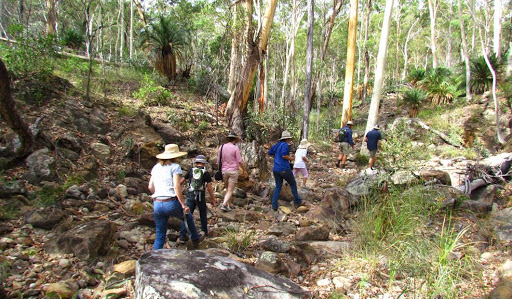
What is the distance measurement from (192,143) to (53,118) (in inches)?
127

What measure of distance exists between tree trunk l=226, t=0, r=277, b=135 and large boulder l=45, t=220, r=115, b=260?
6428 millimetres

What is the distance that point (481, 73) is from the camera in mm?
15234

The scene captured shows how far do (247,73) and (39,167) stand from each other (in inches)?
263

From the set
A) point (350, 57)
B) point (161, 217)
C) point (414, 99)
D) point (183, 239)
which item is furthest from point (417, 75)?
point (161, 217)

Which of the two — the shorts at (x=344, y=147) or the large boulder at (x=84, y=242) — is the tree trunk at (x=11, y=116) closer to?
the large boulder at (x=84, y=242)

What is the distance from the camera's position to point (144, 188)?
6.09 meters

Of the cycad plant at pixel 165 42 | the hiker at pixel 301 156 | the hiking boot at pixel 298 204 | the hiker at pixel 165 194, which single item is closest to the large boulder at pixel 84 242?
the hiker at pixel 165 194

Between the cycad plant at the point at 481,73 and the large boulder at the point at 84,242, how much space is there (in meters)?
17.7

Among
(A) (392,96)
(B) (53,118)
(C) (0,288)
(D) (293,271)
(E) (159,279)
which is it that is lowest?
(D) (293,271)

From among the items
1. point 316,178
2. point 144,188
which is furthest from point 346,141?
point 144,188

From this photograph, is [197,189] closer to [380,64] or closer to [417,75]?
[380,64]

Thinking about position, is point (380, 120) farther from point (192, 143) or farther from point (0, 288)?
point (0, 288)

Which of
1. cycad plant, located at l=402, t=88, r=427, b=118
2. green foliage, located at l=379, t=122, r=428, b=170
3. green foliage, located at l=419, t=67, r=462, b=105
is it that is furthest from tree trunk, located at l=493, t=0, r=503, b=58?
→ green foliage, located at l=379, t=122, r=428, b=170

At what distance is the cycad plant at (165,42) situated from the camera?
532 inches
